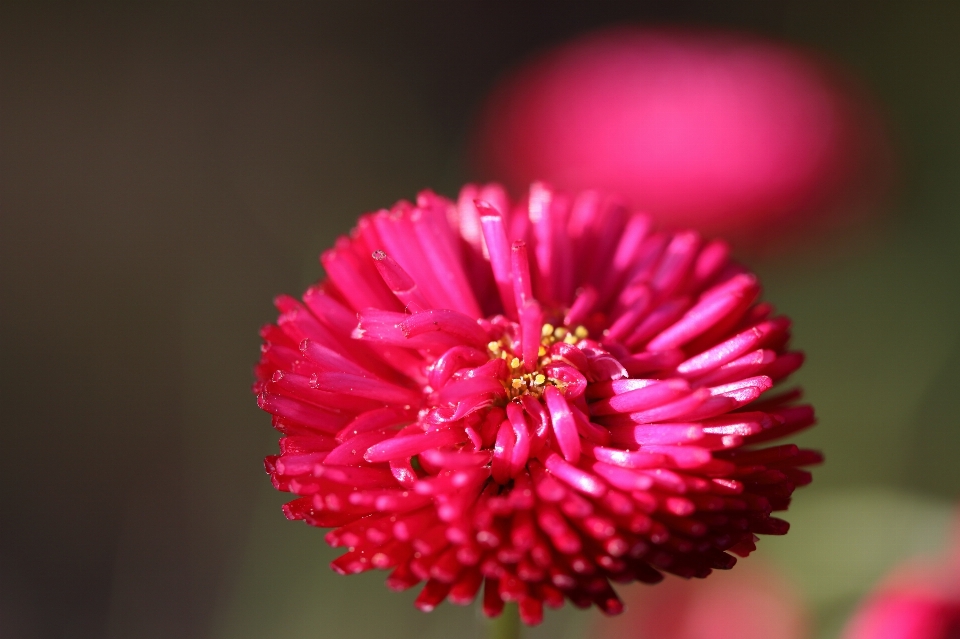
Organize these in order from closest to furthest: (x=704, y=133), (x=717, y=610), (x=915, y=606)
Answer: (x=915, y=606) → (x=717, y=610) → (x=704, y=133)

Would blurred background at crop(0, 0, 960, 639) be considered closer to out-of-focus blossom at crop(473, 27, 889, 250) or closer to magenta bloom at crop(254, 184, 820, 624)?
out-of-focus blossom at crop(473, 27, 889, 250)

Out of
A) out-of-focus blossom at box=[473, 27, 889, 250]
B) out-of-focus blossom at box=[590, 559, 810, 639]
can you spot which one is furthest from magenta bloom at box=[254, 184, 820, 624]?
out-of-focus blossom at box=[473, 27, 889, 250]

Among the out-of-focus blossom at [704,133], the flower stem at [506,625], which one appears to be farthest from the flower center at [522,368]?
the out-of-focus blossom at [704,133]

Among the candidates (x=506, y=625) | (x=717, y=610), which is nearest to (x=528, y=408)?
(x=506, y=625)

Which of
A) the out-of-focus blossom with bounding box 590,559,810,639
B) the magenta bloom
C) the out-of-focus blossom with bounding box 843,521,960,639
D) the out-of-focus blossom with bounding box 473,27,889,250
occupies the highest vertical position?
the out-of-focus blossom with bounding box 473,27,889,250

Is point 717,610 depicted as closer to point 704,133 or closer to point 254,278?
point 704,133

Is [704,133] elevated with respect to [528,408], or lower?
elevated

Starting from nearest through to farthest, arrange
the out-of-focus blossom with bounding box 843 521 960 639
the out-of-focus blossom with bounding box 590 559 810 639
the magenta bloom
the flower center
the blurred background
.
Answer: the magenta bloom, the flower center, the out-of-focus blossom with bounding box 843 521 960 639, the out-of-focus blossom with bounding box 590 559 810 639, the blurred background
